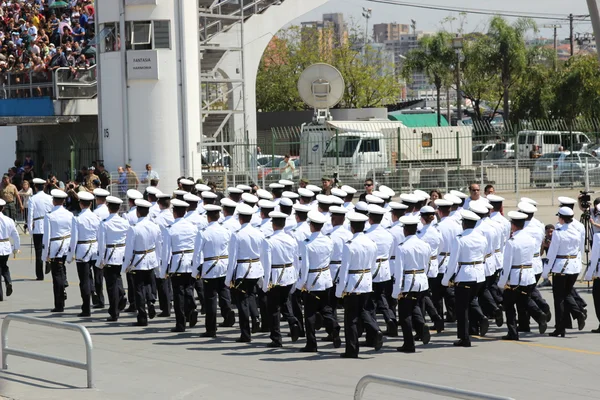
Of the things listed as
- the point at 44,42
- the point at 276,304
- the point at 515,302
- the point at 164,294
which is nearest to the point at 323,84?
the point at 44,42

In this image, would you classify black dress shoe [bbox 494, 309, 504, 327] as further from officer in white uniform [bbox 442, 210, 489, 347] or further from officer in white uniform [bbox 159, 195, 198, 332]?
officer in white uniform [bbox 159, 195, 198, 332]

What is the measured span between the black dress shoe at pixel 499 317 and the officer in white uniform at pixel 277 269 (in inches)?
120

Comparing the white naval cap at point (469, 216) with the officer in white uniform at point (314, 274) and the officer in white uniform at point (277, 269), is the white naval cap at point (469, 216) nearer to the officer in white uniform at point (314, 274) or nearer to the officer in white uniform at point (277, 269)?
the officer in white uniform at point (314, 274)

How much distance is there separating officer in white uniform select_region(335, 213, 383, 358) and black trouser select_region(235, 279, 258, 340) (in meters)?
1.51

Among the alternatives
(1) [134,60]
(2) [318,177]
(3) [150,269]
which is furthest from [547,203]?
(3) [150,269]

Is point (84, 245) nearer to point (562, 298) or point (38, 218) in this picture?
point (38, 218)

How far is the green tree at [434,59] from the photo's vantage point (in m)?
56.3

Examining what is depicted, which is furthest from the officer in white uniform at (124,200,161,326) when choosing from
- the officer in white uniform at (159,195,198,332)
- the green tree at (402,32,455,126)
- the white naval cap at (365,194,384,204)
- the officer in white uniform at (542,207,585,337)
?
the green tree at (402,32,455,126)

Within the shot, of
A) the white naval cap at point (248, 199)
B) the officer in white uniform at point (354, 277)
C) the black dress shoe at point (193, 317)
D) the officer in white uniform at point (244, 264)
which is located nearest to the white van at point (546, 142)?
the white naval cap at point (248, 199)

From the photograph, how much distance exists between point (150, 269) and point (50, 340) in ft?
6.26

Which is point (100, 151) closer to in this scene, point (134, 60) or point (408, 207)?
point (134, 60)

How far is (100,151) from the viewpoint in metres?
31.9

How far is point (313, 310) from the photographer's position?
1277cm

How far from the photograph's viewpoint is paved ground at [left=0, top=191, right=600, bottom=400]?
10.7 metres
